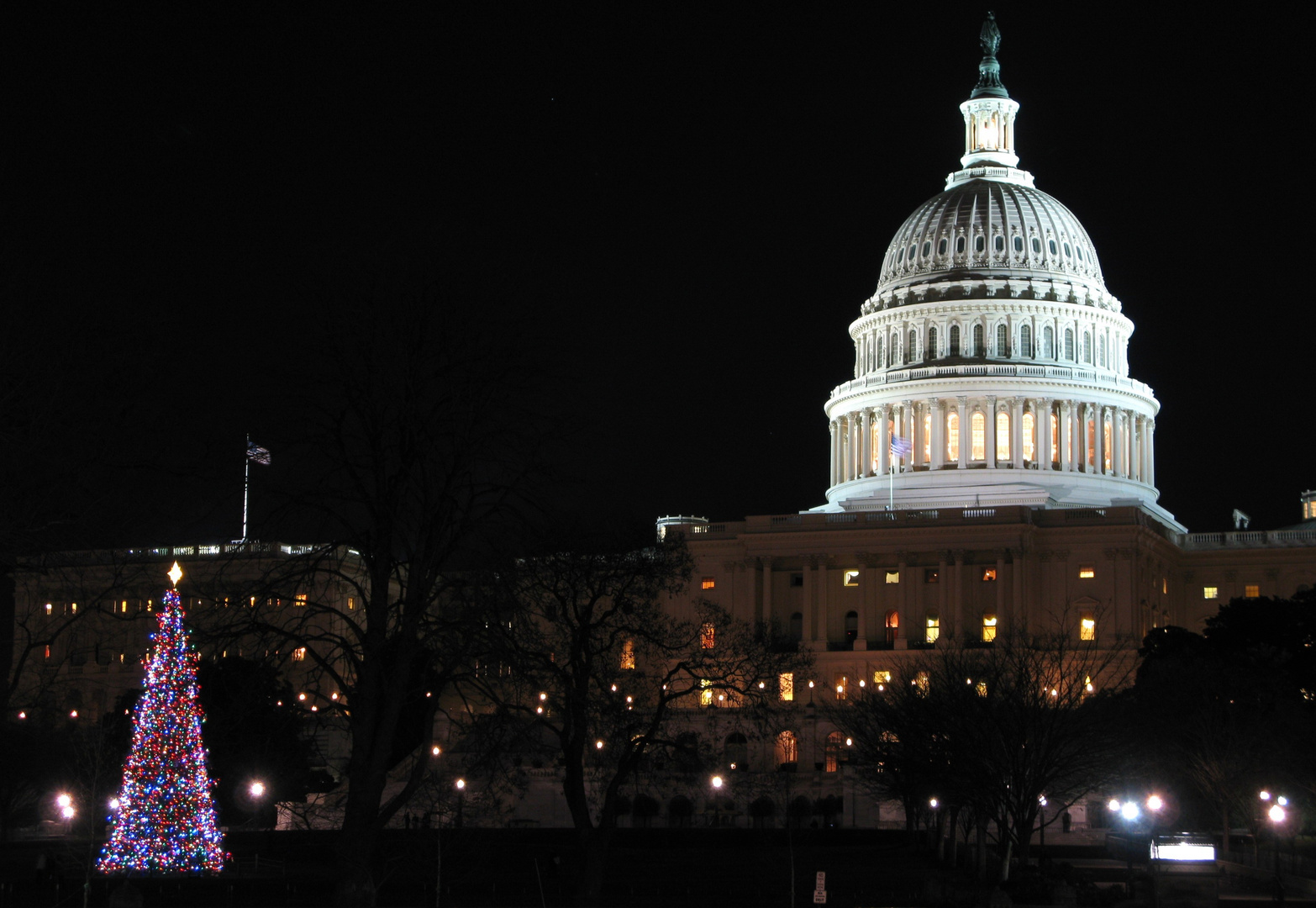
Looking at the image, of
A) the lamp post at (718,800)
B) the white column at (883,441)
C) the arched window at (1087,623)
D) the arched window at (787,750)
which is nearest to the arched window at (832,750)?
the arched window at (787,750)

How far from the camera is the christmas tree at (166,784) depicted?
138 feet

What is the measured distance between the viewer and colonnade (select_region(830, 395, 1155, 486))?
470 ft

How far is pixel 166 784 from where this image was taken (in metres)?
42.3

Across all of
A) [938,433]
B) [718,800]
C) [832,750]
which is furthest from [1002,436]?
[718,800]

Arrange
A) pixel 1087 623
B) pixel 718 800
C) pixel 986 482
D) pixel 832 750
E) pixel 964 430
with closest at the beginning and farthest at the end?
pixel 718 800 → pixel 832 750 → pixel 1087 623 → pixel 986 482 → pixel 964 430

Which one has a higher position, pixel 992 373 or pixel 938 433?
pixel 992 373

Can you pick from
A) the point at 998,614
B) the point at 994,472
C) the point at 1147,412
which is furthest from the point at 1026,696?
the point at 1147,412

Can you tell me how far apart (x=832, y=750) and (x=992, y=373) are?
4595 centimetres

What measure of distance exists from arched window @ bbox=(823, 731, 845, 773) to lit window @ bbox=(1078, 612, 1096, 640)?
61.9ft

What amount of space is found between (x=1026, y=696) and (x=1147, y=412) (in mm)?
91354

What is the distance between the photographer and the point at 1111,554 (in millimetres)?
122938

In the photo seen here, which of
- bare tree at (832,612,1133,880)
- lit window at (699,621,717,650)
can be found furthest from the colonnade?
bare tree at (832,612,1133,880)

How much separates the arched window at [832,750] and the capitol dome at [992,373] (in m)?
33.2

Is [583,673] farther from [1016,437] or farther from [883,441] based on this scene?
[883,441]
